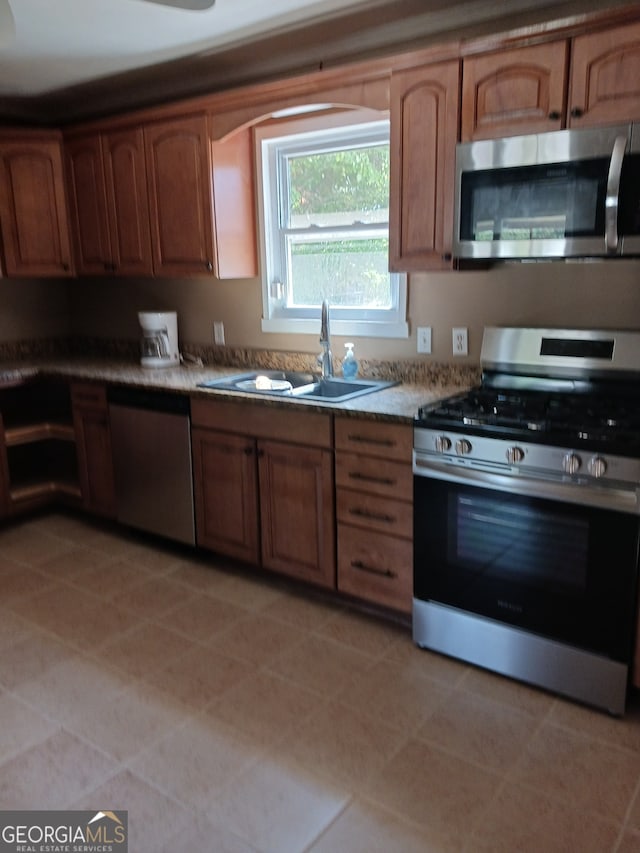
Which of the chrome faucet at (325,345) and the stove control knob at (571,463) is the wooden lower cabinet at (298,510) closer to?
the chrome faucet at (325,345)

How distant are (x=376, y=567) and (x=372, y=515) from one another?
0.69 feet

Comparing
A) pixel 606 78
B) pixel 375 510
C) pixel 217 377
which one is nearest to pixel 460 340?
pixel 375 510

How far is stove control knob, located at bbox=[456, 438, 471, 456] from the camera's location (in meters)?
2.24

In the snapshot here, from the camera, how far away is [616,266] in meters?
2.46

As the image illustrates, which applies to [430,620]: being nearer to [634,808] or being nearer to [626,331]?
[634,808]

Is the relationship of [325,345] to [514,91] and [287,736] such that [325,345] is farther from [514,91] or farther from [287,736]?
[287,736]

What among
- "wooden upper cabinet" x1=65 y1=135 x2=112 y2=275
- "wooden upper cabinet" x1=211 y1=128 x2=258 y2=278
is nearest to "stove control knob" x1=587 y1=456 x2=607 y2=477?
Result: "wooden upper cabinet" x1=211 y1=128 x2=258 y2=278

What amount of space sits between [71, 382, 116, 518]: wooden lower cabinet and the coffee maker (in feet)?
1.21

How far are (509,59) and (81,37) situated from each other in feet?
6.25

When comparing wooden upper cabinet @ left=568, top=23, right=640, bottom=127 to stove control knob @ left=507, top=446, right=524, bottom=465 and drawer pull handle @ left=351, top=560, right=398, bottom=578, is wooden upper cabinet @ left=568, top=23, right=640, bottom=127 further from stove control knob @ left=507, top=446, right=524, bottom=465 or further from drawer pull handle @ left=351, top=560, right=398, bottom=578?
drawer pull handle @ left=351, top=560, right=398, bottom=578

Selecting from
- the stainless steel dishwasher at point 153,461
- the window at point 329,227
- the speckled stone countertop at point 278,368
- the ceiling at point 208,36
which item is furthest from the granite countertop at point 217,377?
the ceiling at point 208,36

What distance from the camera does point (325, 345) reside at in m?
3.10

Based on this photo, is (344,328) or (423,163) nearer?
(423,163)

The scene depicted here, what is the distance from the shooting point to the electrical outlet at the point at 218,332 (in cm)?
374
